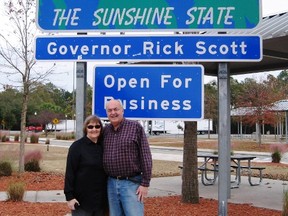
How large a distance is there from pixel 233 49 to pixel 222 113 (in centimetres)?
60

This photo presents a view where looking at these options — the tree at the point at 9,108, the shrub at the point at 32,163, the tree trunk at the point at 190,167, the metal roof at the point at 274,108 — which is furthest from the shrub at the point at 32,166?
the tree at the point at 9,108

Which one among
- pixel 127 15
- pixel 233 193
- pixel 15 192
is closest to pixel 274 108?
pixel 233 193

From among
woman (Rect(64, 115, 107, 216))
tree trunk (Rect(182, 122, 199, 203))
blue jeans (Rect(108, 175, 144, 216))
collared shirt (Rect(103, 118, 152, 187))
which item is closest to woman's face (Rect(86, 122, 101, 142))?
woman (Rect(64, 115, 107, 216))

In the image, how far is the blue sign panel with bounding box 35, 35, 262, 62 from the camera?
396cm

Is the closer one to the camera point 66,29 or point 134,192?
point 134,192

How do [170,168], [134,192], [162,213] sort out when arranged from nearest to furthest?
[134,192], [162,213], [170,168]

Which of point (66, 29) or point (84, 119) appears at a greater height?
point (66, 29)

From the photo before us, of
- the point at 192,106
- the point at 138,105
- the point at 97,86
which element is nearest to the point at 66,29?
the point at 97,86

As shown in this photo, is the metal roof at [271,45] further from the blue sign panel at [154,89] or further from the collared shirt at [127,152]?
the collared shirt at [127,152]

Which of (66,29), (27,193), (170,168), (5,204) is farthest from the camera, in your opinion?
(170,168)

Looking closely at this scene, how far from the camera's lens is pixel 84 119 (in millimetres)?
4152

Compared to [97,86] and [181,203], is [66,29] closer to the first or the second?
[97,86]

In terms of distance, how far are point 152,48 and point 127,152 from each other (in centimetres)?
102

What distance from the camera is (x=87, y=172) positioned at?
12.7 ft
